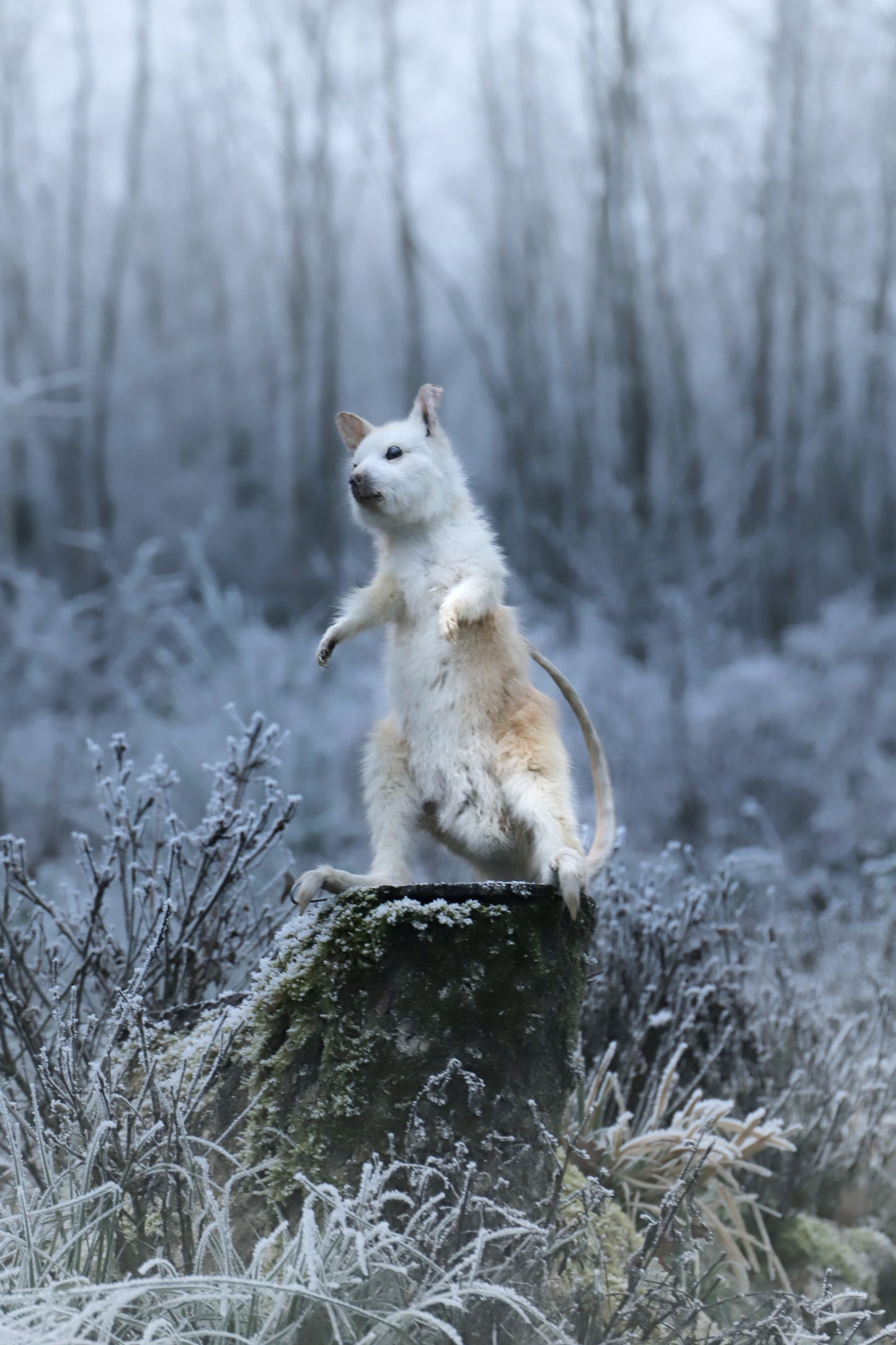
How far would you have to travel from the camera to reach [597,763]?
1.98 metres

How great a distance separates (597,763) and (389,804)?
1.25ft

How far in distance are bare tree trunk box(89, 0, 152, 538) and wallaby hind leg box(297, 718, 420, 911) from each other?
5994 mm

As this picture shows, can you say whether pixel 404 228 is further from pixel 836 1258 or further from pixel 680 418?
pixel 836 1258

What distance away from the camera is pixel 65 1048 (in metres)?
1.61

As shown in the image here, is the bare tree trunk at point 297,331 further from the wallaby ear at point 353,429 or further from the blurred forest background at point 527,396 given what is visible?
the wallaby ear at point 353,429

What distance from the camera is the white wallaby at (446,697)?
5.80 ft

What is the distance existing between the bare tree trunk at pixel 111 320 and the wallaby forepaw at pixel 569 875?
20.9 feet

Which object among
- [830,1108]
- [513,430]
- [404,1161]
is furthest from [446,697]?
[513,430]

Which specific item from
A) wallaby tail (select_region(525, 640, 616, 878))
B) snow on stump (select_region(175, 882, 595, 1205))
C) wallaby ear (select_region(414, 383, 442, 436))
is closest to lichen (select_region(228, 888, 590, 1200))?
snow on stump (select_region(175, 882, 595, 1205))

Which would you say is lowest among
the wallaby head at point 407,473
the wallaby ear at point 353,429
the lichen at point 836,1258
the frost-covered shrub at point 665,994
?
the lichen at point 836,1258

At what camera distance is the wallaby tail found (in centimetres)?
189

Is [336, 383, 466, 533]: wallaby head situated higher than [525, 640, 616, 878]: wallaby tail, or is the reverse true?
[336, 383, 466, 533]: wallaby head

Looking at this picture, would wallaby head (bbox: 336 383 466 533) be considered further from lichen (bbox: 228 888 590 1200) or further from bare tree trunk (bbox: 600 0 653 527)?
bare tree trunk (bbox: 600 0 653 527)

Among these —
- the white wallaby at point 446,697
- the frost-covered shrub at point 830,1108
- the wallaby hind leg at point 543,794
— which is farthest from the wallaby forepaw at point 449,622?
the frost-covered shrub at point 830,1108
